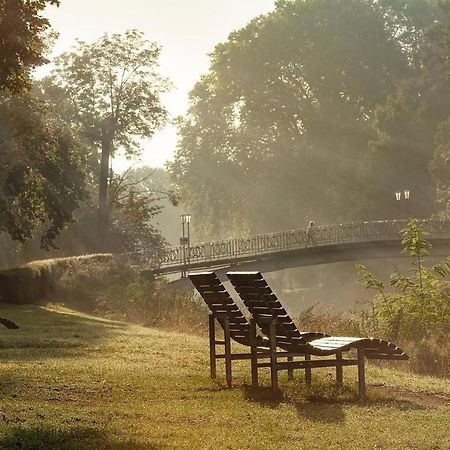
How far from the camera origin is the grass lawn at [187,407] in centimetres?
948

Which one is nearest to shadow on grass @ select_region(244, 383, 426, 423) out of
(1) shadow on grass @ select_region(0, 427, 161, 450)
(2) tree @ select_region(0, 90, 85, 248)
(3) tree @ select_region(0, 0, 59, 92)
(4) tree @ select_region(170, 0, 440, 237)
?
(1) shadow on grass @ select_region(0, 427, 161, 450)

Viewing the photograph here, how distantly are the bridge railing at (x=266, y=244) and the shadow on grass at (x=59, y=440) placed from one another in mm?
39010

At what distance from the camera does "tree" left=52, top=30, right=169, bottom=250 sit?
5278 cm

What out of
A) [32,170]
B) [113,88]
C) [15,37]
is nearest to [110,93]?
[113,88]

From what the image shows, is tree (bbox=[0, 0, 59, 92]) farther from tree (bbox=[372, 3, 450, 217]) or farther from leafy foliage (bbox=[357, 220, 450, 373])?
tree (bbox=[372, 3, 450, 217])

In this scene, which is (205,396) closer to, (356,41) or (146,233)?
(146,233)

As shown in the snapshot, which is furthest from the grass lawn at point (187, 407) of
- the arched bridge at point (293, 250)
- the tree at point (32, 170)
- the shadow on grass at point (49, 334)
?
the arched bridge at point (293, 250)

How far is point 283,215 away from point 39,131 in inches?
1613

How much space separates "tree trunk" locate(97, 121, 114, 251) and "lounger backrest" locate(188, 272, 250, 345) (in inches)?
1577

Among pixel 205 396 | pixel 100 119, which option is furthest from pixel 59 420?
pixel 100 119

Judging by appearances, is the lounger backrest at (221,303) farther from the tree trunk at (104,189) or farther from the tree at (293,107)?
the tree at (293,107)

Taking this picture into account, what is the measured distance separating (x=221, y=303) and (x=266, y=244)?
41.5 meters

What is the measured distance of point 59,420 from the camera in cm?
1023

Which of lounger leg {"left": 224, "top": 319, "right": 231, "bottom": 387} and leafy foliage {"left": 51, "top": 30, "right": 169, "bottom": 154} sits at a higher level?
leafy foliage {"left": 51, "top": 30, "right": 169, "bottom": 154}
